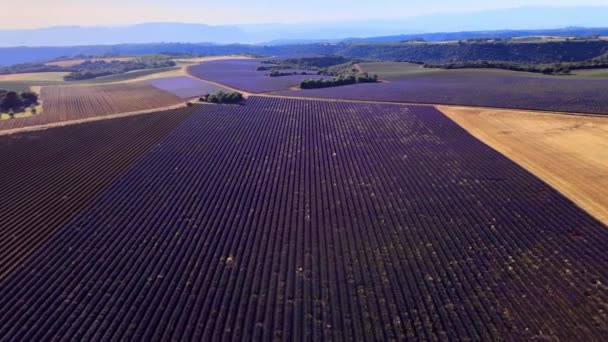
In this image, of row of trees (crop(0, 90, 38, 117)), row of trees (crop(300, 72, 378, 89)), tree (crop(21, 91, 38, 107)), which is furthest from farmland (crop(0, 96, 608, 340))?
row of trees (crop(300, 72, 378, 89))

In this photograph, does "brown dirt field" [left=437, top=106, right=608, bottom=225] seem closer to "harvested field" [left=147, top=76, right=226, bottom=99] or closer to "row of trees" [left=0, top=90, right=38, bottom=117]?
"harvested field" [left=147, top=76, right=226, bottom=99]

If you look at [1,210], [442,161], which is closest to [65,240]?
[1,210]

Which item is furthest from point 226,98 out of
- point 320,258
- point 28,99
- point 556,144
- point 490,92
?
point 320,258

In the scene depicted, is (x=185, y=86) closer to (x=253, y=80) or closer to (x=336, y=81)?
(x=253, y=80)

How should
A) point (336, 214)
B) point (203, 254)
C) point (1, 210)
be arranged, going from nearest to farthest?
1. point (203, 254)
2. point (336, 214)
3. point (1, 210)

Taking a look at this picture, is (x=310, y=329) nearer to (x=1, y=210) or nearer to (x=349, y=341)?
(x=349, y=341)

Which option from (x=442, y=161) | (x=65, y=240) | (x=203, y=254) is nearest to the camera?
(x=203, y=254)

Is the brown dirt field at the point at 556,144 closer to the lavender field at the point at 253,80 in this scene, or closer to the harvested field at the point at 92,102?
the lavender field at the point at 253,80
